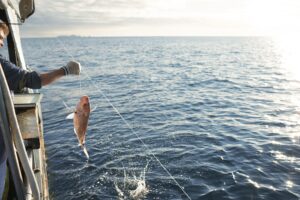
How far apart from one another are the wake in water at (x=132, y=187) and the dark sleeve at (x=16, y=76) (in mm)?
5278

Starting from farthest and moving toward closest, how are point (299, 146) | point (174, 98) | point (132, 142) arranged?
point (174, 98)
point (132, 142)
point (299, 146)

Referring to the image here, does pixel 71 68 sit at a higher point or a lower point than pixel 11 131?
higher

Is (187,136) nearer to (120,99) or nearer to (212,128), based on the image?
(212,128)

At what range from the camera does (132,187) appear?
886 cm

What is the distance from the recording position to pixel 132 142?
1234cm

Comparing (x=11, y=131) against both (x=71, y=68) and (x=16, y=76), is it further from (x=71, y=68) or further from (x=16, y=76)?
(x=71, y=68)

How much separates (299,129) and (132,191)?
8.21m

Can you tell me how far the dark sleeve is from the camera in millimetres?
3885

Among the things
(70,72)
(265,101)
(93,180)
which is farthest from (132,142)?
(265,101)

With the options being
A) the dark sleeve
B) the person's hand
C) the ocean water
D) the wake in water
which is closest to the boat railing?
the dark sleeve

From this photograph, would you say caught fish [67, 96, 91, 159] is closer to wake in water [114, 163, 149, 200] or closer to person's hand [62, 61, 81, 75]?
person's hand [62, 61, 81, 75]

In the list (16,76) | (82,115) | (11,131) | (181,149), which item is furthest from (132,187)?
(11,131)

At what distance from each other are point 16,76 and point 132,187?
582 centimetres

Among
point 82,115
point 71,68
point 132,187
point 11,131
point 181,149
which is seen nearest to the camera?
point 11,131
